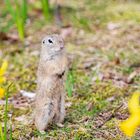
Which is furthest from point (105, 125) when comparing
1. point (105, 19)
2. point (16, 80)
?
point (105, 19)

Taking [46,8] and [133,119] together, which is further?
[46,8]

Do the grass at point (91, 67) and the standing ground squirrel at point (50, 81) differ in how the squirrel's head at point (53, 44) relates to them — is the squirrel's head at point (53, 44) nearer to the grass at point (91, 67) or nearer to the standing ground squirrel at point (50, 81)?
the standing ground squirrel at point (50, 81)

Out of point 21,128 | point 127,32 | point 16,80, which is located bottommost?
point 21,128

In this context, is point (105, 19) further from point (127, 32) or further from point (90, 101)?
point (90, 101)

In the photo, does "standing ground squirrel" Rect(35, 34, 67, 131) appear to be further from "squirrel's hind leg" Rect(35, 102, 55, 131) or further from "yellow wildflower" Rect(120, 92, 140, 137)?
"yellow wildflower" Rect(120, 92, 140, 137)

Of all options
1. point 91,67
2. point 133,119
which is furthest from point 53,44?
point 91,67

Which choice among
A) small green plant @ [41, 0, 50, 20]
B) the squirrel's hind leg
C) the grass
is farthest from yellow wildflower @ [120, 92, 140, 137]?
small green plant @ [41, 0, 50, 20]

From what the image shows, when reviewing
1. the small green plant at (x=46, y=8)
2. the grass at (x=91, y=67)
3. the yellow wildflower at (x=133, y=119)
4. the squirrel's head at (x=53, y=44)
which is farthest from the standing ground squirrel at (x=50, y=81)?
the small green plant at (x=46, y=8)

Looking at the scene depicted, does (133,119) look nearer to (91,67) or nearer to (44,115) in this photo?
(44,115)
